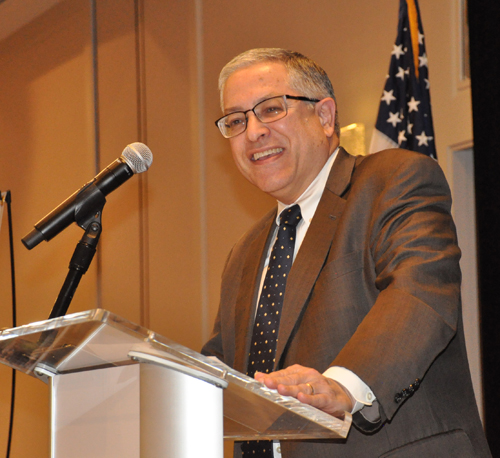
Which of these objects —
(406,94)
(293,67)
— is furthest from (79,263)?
(406,94)

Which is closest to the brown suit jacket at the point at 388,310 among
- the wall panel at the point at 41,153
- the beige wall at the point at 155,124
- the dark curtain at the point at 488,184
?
the dark curtain at the point at 488,184

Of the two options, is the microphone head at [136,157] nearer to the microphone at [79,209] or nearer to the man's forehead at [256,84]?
the microphone at [79,209]

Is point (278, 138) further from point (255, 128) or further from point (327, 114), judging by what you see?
point (327, 114)

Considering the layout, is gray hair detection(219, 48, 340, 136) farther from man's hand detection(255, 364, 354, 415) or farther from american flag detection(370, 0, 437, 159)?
man's hand detection(255, 364, 354, 415)

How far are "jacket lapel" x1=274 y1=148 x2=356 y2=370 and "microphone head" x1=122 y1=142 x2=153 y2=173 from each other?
52 centimetres

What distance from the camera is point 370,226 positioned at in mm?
1864

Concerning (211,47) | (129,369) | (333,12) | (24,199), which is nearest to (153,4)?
(211,47)

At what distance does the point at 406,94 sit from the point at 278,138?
1170 millimetres

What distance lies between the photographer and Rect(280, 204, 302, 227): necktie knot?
2.18 metres

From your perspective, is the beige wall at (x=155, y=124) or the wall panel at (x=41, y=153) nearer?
the beige wall at (x=155, y=124)

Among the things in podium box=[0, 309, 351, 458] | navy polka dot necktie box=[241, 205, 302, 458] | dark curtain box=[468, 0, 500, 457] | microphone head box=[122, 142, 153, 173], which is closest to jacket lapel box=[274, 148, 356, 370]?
navy polka dot necktie box=[241, 205, 302, 458]

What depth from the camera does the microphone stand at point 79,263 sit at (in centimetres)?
163

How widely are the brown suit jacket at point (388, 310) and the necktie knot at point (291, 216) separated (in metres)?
0.15

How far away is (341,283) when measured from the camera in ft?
5.90
